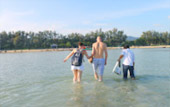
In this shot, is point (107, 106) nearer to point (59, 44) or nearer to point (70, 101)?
point (70, 101)

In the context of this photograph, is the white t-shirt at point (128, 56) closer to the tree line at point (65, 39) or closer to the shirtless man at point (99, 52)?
the shirtless man at point (99, 52)

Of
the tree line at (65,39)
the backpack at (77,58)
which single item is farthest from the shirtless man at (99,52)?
the tree line at (65,39)

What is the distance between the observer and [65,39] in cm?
11631

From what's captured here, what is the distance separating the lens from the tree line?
10100 cm

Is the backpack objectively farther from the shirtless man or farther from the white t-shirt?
the white t-shirt

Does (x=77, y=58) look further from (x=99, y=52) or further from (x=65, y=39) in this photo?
(x=65, y=39)

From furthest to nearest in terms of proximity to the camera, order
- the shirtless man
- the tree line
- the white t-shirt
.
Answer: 1. the tree line
2. the white t-shirt
3. the shirtless man

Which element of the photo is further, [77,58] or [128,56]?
[128,56]

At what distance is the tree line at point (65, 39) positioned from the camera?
331 feet

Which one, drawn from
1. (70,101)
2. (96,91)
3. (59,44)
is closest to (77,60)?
(96,91)

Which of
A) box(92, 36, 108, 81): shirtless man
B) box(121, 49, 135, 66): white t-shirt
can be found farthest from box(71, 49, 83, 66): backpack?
box(121, 49, 135, 66): white t-shirt

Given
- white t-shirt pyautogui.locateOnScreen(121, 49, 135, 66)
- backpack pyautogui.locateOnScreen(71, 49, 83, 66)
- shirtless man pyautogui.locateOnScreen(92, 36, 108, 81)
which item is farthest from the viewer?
white t-shirt pyautogui.locateOnScreen(121, 49, 135, 66)

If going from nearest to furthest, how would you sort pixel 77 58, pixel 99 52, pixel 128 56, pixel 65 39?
1. pixel 77 58
2. pixel 99 52
3. pixel 128 56
4. pixel 65 39

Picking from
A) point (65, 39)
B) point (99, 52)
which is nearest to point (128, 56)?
point (99, 52)
